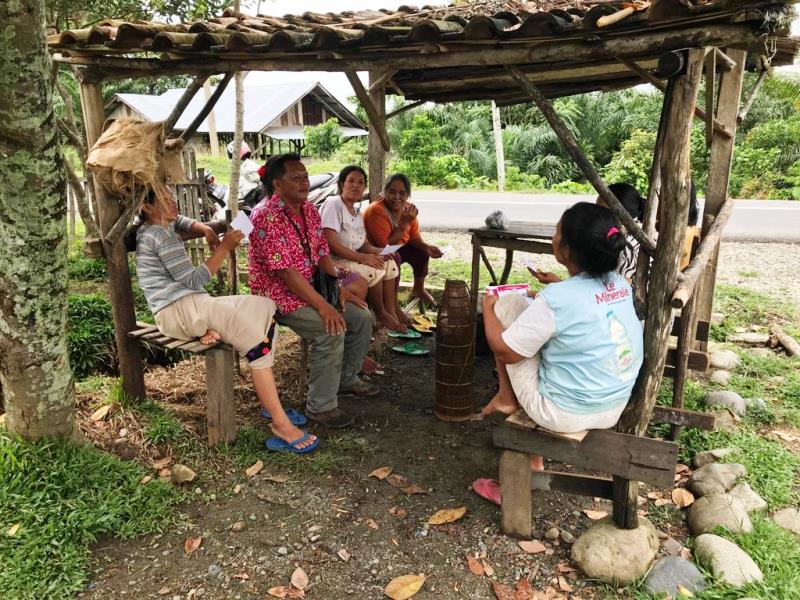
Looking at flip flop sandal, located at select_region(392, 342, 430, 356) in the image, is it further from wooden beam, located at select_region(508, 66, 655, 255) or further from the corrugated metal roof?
the corrugated metal roof

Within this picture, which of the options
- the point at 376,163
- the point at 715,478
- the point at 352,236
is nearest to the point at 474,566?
the point at 715,478

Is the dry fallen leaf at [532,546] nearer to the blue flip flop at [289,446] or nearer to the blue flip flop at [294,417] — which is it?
the blue flip flop at [289,446]

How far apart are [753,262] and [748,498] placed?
21.6ft

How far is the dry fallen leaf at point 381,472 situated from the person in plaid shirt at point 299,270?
1.98 ft

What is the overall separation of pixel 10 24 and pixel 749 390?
5.55 meters

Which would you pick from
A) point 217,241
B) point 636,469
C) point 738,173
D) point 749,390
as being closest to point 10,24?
point 217,241

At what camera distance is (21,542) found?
2.80 metres

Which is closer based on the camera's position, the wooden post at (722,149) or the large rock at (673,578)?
the large rock at (673,578)

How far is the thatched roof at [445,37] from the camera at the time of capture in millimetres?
2533

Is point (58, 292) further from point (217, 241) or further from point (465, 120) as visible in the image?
point (465, 120)

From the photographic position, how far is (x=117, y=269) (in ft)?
13.0

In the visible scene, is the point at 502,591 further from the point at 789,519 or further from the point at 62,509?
the point at 62,509

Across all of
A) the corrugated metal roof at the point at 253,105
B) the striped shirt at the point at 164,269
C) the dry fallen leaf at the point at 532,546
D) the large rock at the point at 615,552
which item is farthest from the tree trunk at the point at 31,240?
the corrugated metal roof at the point at 253,105

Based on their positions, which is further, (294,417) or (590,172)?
(294,417)
